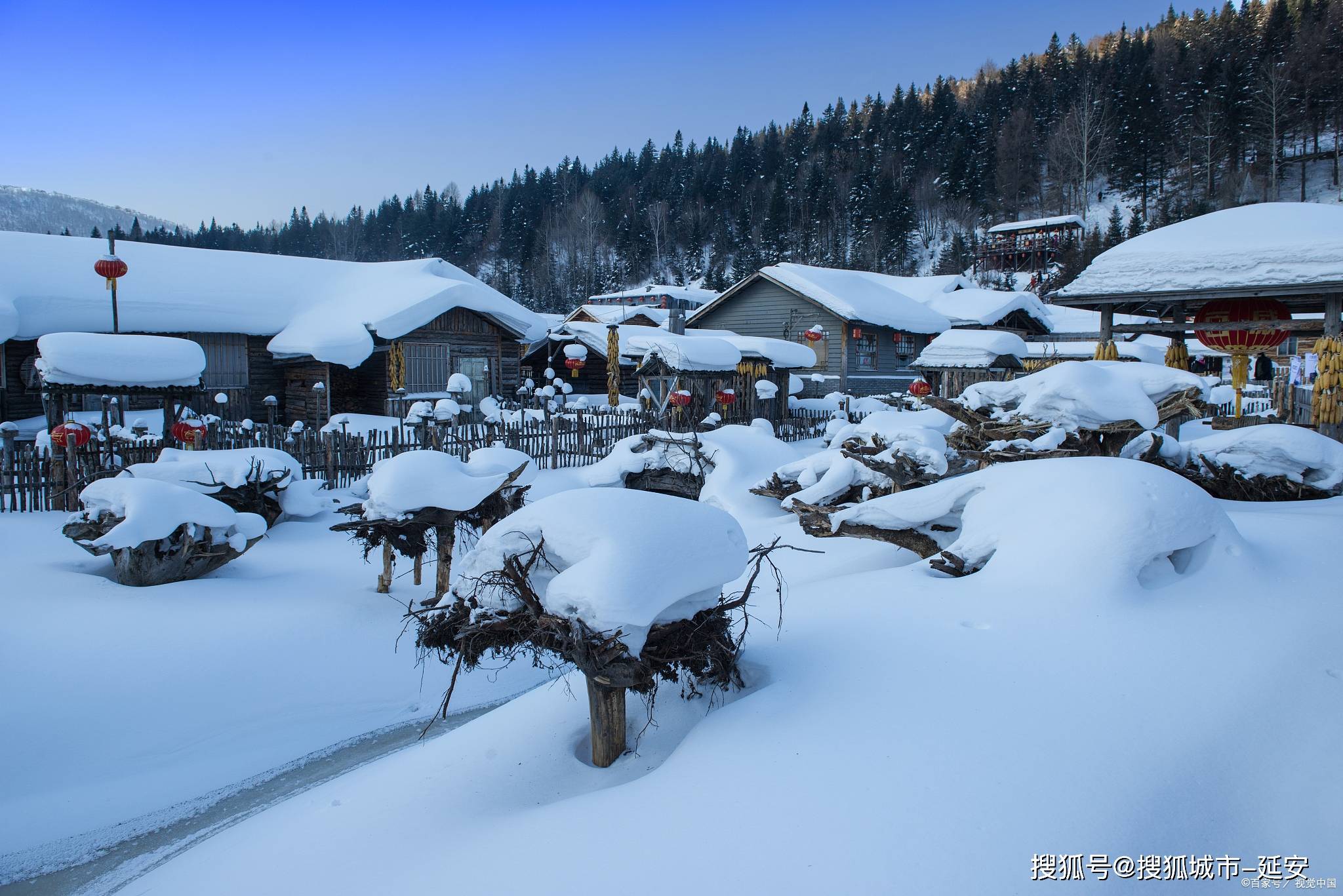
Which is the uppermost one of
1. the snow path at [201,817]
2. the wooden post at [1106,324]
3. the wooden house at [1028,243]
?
the wooden house at [1028,243]

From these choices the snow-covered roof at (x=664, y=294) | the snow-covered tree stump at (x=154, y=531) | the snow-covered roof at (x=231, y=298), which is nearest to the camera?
the snow-covered tree stump at (x=154, y=531)

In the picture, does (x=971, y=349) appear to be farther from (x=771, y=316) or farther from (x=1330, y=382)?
(x=1330, y=382)

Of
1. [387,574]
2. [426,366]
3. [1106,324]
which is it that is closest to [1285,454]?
[1106,324]

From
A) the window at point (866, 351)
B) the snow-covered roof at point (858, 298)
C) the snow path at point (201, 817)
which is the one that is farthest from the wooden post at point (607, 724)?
the window at point (866, 351)

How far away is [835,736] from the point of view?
3.62 meters

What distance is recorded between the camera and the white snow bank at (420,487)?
294 inches

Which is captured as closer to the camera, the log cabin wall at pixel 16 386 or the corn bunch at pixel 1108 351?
the corn bunch at pixel 1108 351

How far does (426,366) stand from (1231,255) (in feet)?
67.1

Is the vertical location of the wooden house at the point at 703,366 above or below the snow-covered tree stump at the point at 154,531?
above

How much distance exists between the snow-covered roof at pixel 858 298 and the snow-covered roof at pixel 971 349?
3819 millimetres

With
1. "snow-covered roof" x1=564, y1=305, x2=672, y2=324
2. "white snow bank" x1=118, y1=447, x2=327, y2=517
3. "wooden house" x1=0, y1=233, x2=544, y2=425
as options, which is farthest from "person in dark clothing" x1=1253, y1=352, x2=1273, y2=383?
"white snow bank" x1=118, y1=447, x2=327, y2=517

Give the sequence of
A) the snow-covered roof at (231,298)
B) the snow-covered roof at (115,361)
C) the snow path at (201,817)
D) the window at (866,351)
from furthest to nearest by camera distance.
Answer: the window at (866,351) < the snow-covered roof at (231,298) < the snow-covered roof at (115,361) < the snow path at (201,817)

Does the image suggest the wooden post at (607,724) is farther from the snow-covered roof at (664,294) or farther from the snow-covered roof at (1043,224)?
the snow-covered roof at (1043,224)

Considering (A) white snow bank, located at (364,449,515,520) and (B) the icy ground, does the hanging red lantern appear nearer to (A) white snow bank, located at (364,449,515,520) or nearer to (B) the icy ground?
(B) the icy ground
